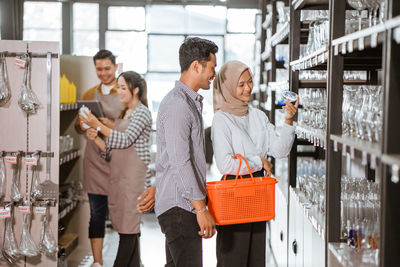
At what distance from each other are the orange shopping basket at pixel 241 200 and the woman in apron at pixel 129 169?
1.54 metres

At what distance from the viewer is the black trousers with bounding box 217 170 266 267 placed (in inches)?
125

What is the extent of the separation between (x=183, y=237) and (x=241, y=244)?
0.70 meters

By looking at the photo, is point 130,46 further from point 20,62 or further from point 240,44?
point 20,62

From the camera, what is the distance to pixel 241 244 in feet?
10.4

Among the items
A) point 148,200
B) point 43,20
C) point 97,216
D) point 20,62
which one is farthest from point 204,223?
point 43,20

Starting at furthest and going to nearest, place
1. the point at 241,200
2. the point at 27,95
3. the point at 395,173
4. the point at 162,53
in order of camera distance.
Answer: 1. the point at 162,53
2. the point at 27,95
3. the point at 241,200
4. the point at 395,173

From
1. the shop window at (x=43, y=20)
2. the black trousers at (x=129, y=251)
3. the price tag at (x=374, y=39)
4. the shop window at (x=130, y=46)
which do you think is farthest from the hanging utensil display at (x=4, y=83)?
the shop window at (x=43, y=20)

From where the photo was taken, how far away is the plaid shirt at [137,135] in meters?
4.21

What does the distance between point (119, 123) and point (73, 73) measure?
1475 millimetres

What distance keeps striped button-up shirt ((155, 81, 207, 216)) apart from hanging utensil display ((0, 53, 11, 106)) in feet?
5.69

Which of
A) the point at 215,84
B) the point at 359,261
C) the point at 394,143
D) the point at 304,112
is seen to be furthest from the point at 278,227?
the point at 394,143

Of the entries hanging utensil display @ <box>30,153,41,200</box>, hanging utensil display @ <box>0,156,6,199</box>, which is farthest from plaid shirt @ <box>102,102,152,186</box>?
hanging utensil display @ <box>0,156,6,199</box>

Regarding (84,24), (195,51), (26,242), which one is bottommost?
(26,242)

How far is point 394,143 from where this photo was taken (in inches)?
65.2
